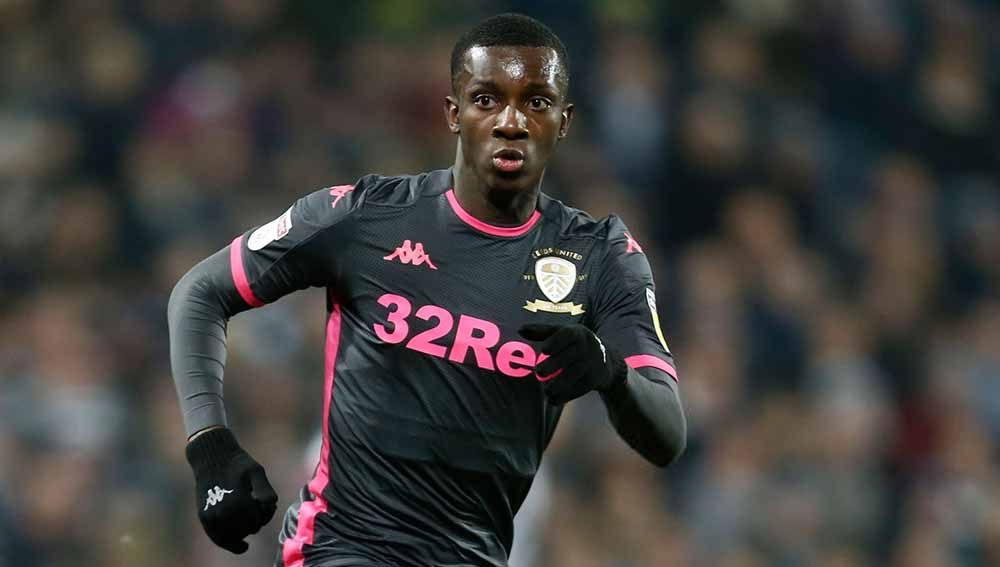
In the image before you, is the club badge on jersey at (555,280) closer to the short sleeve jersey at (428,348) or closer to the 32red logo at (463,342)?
the short sleeve jersey at (428,348)

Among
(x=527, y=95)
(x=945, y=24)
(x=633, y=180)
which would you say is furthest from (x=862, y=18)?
(x=527, y=95)

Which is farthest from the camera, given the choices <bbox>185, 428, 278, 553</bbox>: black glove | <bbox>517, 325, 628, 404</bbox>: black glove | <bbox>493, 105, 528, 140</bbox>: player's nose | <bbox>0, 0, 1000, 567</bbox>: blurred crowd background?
<bbox>0, 0, 1000, 567</bbox>: blurred crowd background

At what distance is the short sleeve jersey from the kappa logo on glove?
0.37 metres

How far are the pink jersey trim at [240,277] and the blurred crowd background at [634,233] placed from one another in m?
3.63

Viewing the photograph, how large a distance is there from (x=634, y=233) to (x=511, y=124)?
5.60 metres

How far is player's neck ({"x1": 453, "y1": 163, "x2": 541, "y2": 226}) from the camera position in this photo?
13.4 feet

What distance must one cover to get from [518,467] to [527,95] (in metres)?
0.89

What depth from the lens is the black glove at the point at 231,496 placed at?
12.1 ft

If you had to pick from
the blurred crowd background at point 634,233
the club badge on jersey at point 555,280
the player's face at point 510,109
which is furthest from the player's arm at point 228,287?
the blurred crowd background at point 634,233

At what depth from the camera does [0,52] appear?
9.91m

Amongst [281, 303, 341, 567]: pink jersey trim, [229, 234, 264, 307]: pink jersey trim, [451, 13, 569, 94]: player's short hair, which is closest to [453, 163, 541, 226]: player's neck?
[451, 13, 569, 94]: player's short hair

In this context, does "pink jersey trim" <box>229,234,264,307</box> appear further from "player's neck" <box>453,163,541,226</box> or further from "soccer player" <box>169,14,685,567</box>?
"player's neck" <box>453,163,541,226</box>

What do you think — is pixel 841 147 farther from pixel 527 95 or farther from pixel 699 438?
pixel 527 95

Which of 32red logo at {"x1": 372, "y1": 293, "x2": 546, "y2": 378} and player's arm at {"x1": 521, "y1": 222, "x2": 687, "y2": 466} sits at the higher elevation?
player's arm at {"x1": 521, "y1": 222, "x2": 687, "y2": 466}
